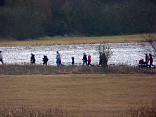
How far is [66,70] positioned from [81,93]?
8.78m

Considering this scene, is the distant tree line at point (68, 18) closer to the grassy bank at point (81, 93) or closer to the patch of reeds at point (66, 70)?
the patch of reeds at point (66, 70)

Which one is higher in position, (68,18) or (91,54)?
(68,18)

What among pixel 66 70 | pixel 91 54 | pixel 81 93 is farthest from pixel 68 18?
pixel 81 93

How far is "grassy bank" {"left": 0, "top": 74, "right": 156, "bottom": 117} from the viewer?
14539 millimetres

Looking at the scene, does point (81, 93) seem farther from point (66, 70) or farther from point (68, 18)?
point (68, 18)

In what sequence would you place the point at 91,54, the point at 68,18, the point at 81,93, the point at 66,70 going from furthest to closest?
the point at 68,18
the point at 91,54
the point at 66,70
the point at 81,93

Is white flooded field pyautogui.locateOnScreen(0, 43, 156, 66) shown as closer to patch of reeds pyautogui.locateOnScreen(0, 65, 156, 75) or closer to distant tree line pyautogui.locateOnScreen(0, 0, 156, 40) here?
patch of reeds pyautogui.locateOnScreen(0, 65, 156, 75)

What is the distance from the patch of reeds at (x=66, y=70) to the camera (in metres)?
24.8

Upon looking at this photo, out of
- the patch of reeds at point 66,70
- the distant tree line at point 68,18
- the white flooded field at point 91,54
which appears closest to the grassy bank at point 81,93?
the patch of reeds at point 66,70

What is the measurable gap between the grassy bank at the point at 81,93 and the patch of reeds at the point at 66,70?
118 centimetres

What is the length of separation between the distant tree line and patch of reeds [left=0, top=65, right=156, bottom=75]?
34.8 m

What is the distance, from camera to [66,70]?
26.5 m

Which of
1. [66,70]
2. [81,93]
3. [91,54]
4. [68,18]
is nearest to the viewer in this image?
[81,93]

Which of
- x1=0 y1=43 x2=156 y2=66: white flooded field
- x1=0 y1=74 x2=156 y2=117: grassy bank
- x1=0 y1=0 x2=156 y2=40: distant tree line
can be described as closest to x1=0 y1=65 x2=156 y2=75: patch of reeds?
x1=0 y1=74 x2=156 y2=117: grassy bank
